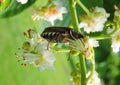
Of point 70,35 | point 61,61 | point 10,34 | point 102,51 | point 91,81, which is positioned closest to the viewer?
point 70,35

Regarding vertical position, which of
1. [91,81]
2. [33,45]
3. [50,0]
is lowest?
[91,81]

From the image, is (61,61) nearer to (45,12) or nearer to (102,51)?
(102,51)

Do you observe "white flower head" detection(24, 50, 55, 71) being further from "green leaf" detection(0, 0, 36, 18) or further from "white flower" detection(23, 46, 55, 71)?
"green leaf" detection(0, 0, 36, 18)

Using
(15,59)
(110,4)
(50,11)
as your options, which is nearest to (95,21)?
(50,11)

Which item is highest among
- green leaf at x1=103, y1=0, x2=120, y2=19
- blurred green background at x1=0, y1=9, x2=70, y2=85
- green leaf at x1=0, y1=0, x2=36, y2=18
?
green leaf at x1=0, y1=0, x2=36, y2=18

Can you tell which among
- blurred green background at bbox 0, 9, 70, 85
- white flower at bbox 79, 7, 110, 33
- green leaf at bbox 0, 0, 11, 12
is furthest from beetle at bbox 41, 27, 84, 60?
blurred green background at bbox 0, 9, 70, 85

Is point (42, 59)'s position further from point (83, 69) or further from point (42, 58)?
point (83, 69)

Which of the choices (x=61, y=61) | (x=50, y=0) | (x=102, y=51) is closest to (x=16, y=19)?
(x=61, y=61)

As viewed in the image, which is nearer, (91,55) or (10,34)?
(91,55)

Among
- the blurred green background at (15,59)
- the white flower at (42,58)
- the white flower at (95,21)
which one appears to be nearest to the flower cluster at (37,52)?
the white flower at (42,58)
